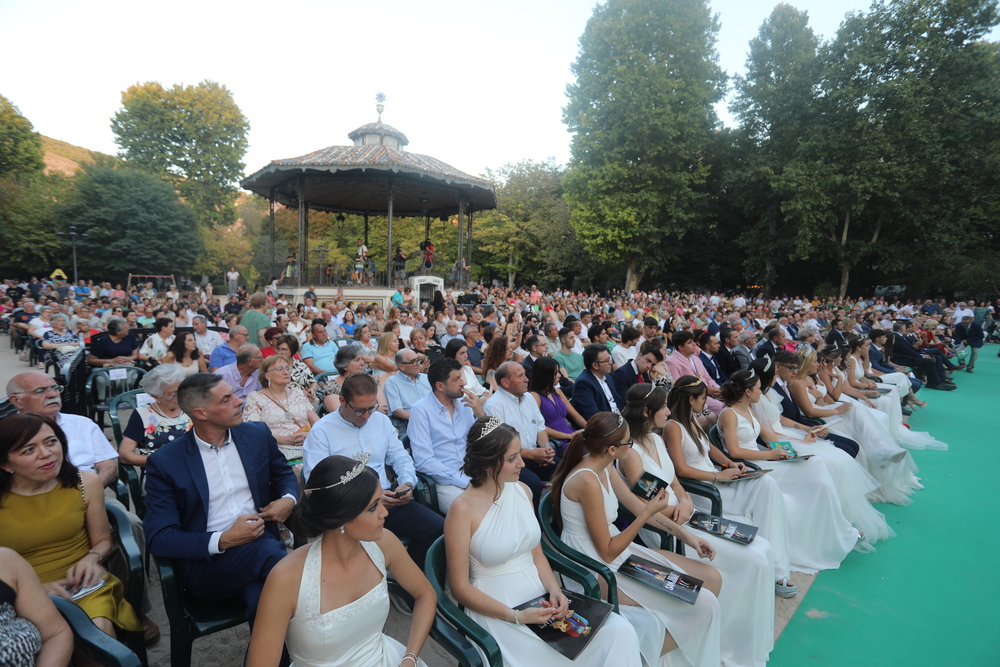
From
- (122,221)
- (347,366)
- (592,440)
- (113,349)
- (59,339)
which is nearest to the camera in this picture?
(592,440)

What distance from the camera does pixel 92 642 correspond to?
1.74 meters

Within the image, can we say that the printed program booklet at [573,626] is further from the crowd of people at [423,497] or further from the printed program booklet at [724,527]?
the printed program booklet at [724,527]

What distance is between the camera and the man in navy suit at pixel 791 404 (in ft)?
16.3

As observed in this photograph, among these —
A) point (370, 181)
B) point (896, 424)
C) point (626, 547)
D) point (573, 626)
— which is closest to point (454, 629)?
point (573, 626)

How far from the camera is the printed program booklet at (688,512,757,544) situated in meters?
2.95

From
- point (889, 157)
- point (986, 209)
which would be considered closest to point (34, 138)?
point (889, 157)

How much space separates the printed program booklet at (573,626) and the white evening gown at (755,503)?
166 centimetres

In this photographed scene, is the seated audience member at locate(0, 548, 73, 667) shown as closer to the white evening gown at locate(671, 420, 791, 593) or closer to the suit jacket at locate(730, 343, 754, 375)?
the white evening gown at locate(671, 420, 791, 593)

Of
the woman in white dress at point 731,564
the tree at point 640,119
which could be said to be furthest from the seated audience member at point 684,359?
the tree at point 640,119

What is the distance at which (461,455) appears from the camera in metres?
3.62

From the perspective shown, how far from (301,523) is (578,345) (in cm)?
678

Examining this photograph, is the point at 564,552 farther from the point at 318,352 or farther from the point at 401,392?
the point at 318,352

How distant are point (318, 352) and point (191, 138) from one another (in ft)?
116

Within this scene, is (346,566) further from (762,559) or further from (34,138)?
(34,138)
